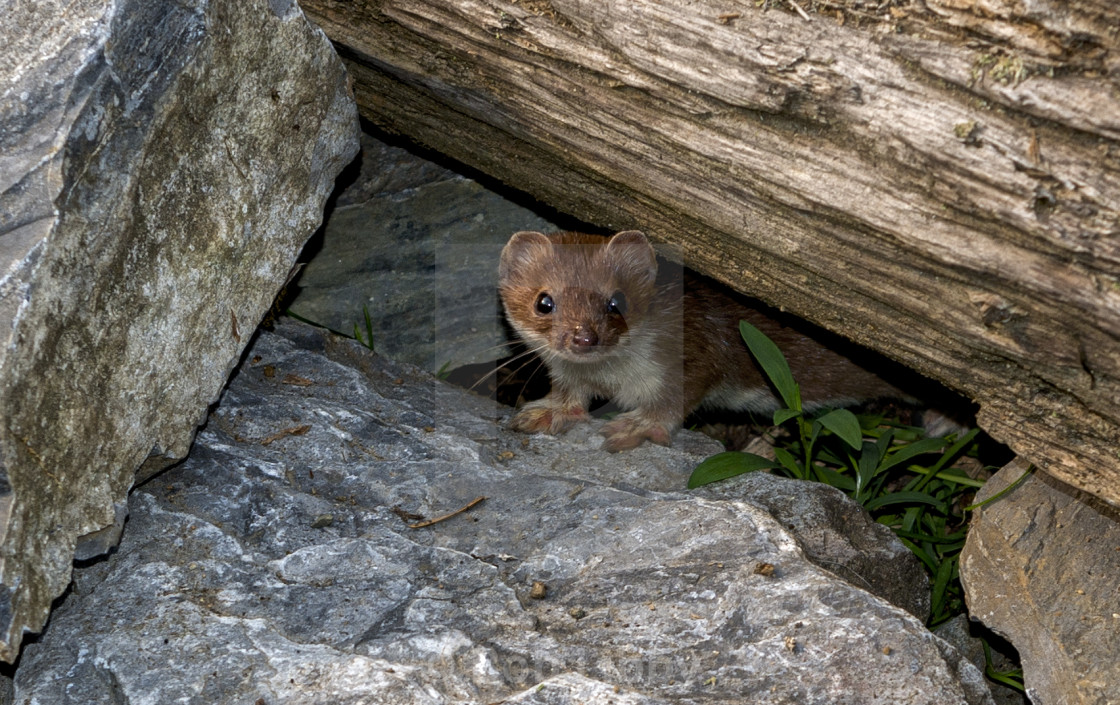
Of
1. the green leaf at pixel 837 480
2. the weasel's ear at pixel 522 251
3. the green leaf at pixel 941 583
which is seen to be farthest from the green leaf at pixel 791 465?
the weasel's ear at pixel 522 251

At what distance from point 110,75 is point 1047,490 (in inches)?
145

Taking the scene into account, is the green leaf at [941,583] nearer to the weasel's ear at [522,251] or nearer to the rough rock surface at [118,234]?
the weasel's ear at [522,251]

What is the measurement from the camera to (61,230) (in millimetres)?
3002

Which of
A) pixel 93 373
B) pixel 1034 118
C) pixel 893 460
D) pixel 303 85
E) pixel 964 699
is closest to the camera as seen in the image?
pixel 1034 118

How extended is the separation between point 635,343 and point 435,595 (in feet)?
7.67

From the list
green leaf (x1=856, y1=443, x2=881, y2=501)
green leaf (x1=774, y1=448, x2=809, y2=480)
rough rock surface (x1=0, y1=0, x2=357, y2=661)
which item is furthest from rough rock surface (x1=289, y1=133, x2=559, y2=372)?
green leaf (x1=856, y1=443, x2=881, y2=501)

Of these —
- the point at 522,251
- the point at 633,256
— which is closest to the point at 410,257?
the point at 522,251

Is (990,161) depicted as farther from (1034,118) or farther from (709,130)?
(709,130)

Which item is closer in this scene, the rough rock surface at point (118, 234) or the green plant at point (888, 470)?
the rough rock surface at point (118, 234)

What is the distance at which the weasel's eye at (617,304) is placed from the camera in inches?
203

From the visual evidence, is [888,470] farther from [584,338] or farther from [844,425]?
[584,338]

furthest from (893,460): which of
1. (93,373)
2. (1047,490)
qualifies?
(93,373)

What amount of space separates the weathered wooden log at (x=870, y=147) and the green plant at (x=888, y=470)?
2.02 feet

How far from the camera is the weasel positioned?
5.04 meters
